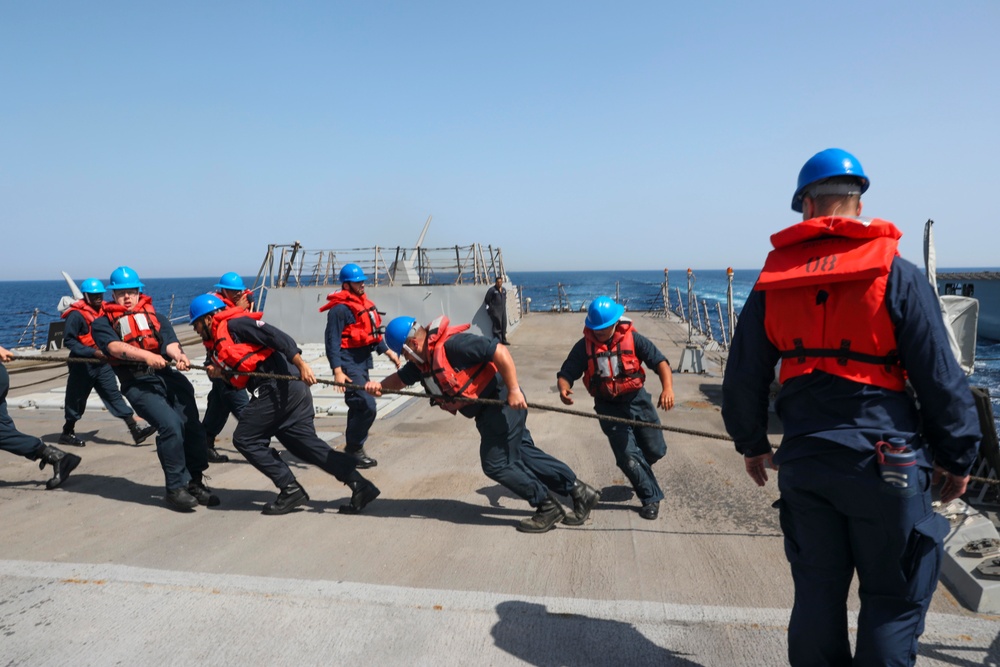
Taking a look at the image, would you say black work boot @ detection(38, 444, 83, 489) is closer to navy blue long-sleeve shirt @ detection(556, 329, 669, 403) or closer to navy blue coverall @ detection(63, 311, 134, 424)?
navy blue coverall @ detection(63, 311, 134, 424)

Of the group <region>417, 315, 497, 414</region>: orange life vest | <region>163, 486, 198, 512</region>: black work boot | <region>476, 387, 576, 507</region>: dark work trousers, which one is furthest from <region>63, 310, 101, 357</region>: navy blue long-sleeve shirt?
<region>476, 387, 576, 507</region>: dark work trousers

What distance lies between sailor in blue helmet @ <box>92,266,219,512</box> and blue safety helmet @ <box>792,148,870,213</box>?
4899mm

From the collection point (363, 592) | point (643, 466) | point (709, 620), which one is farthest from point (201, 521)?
point (709, 620)

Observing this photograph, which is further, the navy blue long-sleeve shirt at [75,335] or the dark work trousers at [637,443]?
the navy blue long-sleeve shirt at [75,335]

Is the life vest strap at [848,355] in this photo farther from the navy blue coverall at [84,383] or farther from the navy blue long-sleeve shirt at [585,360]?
the navy blue coverall at [84,383]

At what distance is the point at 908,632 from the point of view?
2145 millimetres

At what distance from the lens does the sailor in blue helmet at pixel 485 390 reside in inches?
176

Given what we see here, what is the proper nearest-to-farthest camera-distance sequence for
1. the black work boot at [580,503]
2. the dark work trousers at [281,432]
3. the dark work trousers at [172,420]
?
the black work boot at [580,503]
the dark work trousers at [281,432]
the dark work trousers at [172,420]

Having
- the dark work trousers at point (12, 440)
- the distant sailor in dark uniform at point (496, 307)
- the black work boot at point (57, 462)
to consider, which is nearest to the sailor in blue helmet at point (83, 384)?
the black work boot at point (57, 462)

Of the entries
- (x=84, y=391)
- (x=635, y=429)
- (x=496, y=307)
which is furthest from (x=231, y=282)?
(x=496, y=307)

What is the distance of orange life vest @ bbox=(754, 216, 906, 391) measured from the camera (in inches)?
82.9

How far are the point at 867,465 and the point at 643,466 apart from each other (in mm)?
2872

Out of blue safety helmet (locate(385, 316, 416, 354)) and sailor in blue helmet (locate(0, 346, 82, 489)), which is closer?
blue safety helmet (locate(385, 316, 416, 354))

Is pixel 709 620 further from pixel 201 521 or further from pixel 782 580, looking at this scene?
pixel 201 521
